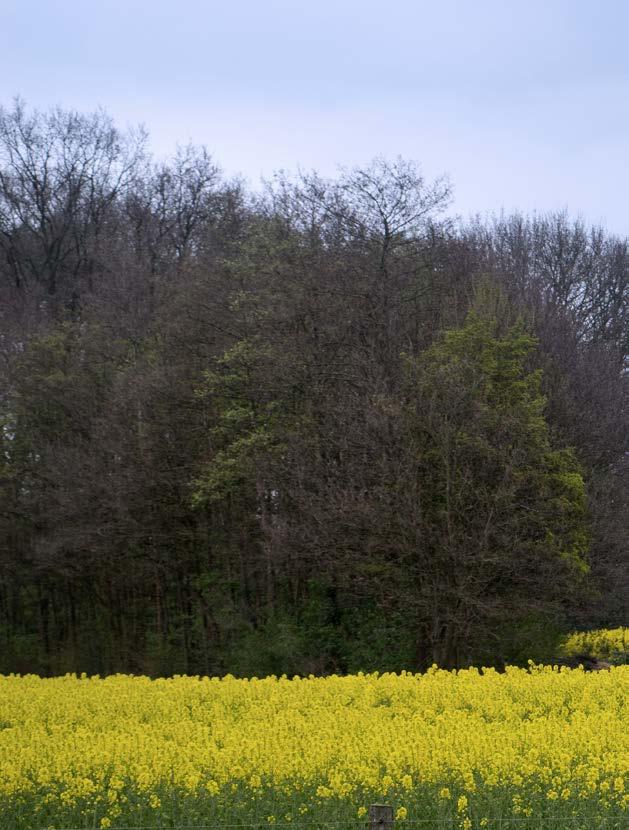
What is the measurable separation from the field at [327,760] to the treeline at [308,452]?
915cm

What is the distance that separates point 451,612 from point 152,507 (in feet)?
42.7

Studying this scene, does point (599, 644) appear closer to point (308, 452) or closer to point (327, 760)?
point (308, 452)

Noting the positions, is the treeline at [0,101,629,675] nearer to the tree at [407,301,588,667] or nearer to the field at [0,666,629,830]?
the tree at [407,301,588,667]

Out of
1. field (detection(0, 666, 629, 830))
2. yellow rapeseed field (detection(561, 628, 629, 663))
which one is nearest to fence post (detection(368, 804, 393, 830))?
field (detection(0, 666, 629, 830))

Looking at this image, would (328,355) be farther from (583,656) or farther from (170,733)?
(170,733)

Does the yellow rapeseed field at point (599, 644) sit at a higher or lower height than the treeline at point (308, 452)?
lower

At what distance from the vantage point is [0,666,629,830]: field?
10.7 m

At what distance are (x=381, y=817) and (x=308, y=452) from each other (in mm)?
19570

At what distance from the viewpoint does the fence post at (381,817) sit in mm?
8781

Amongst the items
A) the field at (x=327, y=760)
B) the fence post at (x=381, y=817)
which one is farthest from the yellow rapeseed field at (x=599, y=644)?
the fence post at (x=381, y=817)

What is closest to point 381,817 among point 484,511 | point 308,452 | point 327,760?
point 327,760

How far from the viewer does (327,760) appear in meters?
12.0

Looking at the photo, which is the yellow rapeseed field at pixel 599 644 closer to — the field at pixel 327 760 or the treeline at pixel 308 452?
the treeline at pixel 308 452

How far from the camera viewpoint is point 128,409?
3541cm
